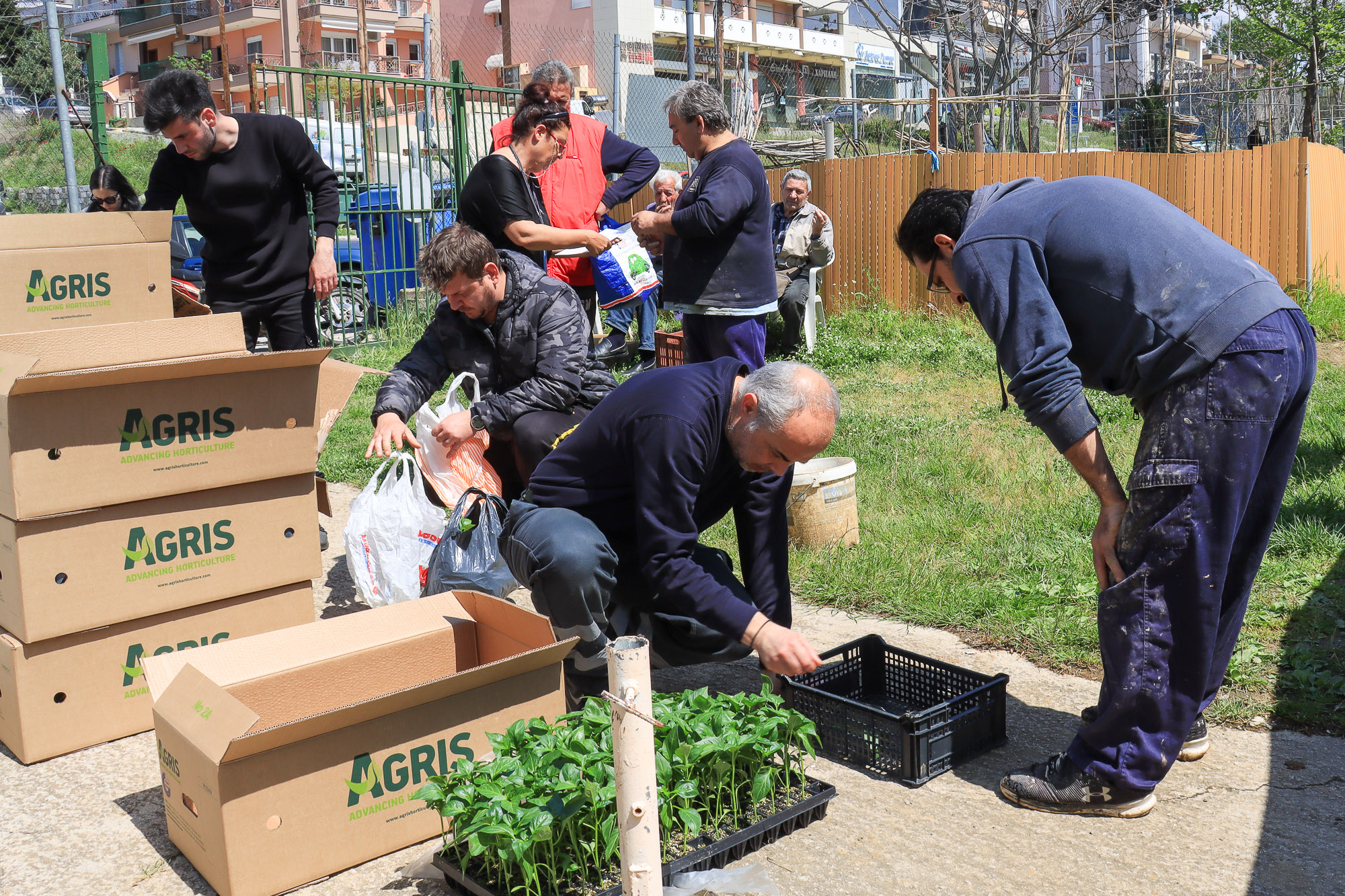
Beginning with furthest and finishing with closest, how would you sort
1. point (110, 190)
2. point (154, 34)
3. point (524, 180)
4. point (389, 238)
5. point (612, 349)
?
point (154, 34) → point (389, 238) → point (612, 349) → point (110, 190) → point (524, 180)

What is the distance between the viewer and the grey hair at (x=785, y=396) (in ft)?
8.71

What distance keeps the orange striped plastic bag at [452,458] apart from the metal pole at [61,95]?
19.7 feet

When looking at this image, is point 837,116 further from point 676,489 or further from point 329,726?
point 329,726

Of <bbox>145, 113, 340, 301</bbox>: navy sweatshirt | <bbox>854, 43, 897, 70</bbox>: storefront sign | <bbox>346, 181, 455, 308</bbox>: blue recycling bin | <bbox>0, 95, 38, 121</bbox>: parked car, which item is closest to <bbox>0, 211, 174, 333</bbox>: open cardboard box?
<bbox>145, 113, 340, 301</bbox>: navy sweatshirt

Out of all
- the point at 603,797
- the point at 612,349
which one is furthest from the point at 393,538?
the point at 612,349

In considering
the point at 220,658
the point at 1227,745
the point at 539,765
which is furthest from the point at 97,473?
the point at 1227,745

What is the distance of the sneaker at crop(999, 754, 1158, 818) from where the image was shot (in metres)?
2.63

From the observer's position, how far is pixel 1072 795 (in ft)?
8.68

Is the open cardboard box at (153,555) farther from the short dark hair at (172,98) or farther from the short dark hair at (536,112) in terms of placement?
the short dark hair at (536,112)

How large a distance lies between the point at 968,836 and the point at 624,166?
414cm

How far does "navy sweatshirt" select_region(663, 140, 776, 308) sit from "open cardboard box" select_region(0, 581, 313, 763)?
7.94 ft

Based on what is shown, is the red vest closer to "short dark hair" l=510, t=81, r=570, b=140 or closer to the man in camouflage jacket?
"short dark hair" l=510, t=81, r=570, b=140

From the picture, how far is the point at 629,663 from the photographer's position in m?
1.76

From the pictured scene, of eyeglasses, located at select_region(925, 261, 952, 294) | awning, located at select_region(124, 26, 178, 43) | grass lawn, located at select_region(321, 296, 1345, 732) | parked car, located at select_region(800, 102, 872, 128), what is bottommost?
grass lawn, located at select_region(321, 296, 1345, 732)
